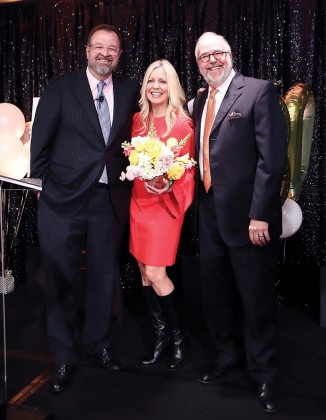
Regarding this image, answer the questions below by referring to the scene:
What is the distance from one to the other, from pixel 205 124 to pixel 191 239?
1.93 metres

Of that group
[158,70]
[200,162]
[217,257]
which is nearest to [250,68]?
[158,70]

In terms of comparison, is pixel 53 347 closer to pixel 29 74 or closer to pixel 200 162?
pixel 200 162

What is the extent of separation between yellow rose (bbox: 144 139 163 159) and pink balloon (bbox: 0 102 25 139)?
6.61ft

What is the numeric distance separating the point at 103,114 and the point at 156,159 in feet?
1.71

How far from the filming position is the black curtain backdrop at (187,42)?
396cm

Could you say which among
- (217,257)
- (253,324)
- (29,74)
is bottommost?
(253,324)

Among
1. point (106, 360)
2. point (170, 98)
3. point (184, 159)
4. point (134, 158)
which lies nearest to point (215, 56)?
point (170, 98)

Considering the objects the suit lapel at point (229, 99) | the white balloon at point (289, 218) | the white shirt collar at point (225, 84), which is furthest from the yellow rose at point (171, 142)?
the white balloon at point (289, 218)

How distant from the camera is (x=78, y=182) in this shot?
2.83 m

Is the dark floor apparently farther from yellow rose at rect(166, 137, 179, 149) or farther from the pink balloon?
the pink balloon

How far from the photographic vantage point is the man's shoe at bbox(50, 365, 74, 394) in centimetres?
274

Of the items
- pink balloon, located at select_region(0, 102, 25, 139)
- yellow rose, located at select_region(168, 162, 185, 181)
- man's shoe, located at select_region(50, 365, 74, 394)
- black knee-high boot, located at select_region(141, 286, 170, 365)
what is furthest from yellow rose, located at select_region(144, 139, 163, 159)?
pink balloon, located at select_region(0, 102, 25, 139)

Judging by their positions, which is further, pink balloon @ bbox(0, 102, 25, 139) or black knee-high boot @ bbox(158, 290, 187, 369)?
pink balloon @ bbox(0, 102, 25, 139)

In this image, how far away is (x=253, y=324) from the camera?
8.53 ft
